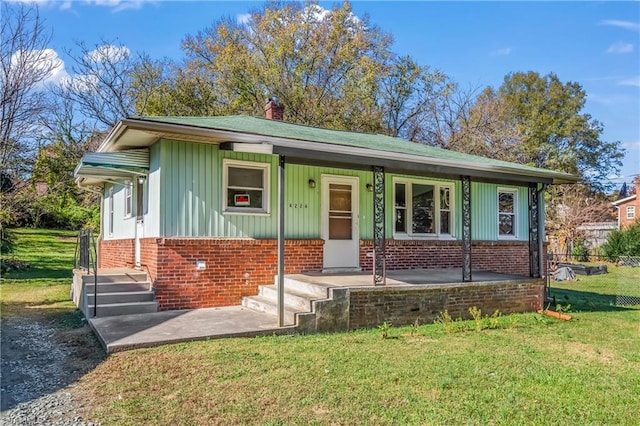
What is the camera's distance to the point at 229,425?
360 cm

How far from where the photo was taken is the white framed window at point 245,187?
851 centimetres

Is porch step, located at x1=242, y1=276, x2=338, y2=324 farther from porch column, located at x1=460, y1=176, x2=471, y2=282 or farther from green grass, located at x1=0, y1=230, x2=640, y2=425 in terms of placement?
porch column, located at x1=460, y1=176, x2=471, y2=282

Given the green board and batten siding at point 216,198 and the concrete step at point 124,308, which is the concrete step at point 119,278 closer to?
the concrete step at point 124,308

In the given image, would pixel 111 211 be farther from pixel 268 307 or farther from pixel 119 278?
pixel 268 307

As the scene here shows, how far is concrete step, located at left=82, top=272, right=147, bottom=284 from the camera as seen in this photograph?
321 inches

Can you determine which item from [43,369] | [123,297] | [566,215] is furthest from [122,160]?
[566,215]

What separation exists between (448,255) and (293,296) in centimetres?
540

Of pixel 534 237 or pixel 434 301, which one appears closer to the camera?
pixel 434 301

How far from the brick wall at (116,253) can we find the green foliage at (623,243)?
2105 cm

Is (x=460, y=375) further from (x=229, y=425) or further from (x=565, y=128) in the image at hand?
(x=565, y=128)

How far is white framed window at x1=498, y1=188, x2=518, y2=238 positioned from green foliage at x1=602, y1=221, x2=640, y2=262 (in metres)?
→ 11.7

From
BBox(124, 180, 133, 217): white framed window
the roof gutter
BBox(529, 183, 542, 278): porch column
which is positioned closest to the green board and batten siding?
the roof gutter

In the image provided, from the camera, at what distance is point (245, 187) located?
28.7 ft

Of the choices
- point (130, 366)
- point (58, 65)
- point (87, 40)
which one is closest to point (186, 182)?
point (130, 366)
